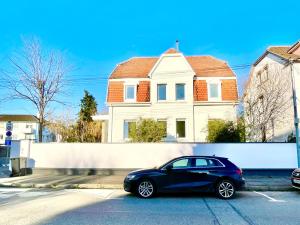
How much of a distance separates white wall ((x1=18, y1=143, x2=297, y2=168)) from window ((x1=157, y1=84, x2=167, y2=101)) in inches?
326

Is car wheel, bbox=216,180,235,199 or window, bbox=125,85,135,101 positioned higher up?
window, bbox=125,85,135,101

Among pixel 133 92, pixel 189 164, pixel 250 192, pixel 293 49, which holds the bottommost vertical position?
pixel 250 192

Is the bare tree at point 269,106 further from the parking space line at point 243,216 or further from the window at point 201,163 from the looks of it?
the parking space line at point 243,216

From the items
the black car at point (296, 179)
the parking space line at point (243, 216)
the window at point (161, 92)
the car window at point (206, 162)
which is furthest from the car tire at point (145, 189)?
the window at point (161, 92)

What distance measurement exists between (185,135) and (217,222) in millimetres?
17554

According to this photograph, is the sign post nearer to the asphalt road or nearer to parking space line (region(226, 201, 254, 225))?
the asphalt road

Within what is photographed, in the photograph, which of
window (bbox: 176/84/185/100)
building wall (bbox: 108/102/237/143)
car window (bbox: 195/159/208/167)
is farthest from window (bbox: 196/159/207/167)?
window (bbox: 176/84/185/100)

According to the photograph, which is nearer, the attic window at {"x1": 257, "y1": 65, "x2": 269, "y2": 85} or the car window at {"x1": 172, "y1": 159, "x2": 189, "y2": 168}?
the car window at {"x1": 172, "y1": 159, "x2": 189, "y2": 168}

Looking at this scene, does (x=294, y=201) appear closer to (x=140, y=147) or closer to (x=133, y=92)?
A: (x=140, y=147)

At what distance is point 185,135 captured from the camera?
24.1 metres

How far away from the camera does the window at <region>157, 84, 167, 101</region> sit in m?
24.8

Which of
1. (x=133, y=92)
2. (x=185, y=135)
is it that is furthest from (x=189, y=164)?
(x=133, y=92)

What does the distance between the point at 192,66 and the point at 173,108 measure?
5.34 m

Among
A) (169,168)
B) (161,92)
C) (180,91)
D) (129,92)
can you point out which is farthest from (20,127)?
(169,168)
